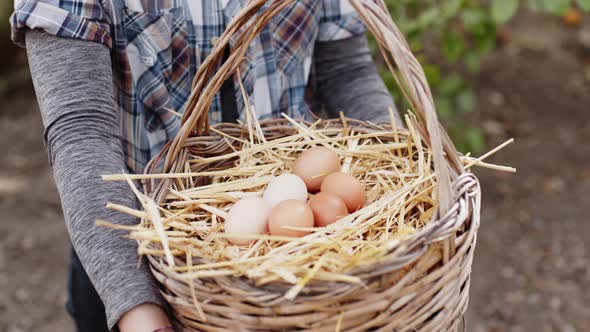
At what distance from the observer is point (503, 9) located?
6.26 ft

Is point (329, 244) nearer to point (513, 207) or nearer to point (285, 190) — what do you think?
point (285, 190)

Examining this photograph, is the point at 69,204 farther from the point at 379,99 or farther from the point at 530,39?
the point at 530,39

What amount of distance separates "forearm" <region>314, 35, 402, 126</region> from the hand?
61 centimetres

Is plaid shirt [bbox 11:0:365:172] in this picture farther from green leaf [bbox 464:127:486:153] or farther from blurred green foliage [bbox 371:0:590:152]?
green leaf [bbox 464:127:486:153]

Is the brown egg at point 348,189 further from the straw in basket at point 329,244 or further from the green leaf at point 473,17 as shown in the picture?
the green leaf at point 473,17

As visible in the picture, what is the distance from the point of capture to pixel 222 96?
1294 millimetres

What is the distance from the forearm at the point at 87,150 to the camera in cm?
90

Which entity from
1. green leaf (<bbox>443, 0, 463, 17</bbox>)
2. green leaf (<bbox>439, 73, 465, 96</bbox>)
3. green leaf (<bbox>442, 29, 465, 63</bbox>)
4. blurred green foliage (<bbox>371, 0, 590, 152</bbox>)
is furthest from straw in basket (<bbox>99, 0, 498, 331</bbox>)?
green leaf (<bbox>439, 73, 465, 96</bbox>)

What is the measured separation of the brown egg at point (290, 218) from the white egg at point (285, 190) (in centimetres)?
6

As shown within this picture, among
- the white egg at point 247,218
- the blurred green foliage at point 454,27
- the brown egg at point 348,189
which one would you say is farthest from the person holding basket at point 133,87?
the blurred green foliage at point 454,27

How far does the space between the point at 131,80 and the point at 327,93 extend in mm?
443

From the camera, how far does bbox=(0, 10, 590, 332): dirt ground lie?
2242 millimetres

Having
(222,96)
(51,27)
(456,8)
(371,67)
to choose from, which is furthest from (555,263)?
(51,27)

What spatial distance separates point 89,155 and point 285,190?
0.31m
